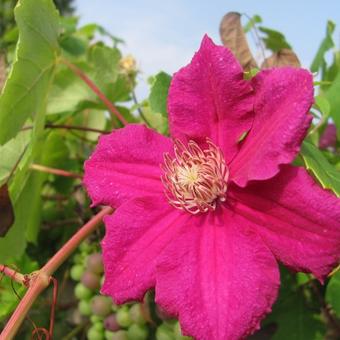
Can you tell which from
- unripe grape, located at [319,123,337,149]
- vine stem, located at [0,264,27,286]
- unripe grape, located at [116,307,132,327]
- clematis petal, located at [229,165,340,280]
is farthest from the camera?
unripe grape, located at [319,123,337,149]

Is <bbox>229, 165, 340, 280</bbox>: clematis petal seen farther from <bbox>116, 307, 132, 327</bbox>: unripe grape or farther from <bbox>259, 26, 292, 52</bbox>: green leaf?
<bbox>259, 26, 292, 52</bbox>: green leaf

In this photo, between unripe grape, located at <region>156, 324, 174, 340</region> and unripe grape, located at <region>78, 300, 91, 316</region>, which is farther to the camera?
unripe grape, located at <region>78, 300, 91, 316</region>

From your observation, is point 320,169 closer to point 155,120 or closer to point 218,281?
point 218,281

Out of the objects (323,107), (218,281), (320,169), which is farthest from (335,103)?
(218,281)

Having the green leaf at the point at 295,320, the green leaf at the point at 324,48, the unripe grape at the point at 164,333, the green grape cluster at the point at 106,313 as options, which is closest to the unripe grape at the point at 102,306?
the green grape cluster at the point at 106,313

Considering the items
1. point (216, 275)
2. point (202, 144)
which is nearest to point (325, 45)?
point (202, 144)

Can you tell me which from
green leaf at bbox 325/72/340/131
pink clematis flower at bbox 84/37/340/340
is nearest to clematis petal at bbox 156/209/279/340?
pink clematis flower at bbox 84/37/340/340
